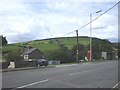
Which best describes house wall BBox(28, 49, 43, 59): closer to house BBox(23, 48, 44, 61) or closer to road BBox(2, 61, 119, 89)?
house BBox(23, 48, 44, 61)

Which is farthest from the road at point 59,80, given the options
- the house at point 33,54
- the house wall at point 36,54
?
the house wall at point 36,54

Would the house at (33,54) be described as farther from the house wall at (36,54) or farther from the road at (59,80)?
the road at (59,80)

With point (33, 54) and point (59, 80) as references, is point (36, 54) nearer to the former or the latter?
point (33, 54)

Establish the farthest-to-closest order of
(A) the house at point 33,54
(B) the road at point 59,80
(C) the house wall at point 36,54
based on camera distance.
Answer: (C) the house wall at point 36,54 < (A) the house at point 33,54 < (B) the road at point 59,80

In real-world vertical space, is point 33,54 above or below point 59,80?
above

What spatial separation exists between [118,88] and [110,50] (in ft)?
429

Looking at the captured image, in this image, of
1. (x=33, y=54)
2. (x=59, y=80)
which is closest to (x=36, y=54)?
(x=33, y=54)

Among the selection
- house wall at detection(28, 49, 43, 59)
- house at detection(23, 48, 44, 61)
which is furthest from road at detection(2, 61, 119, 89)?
house wall at detection(28, 49, 43, 59)

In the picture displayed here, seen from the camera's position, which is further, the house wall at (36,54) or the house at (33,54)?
the house wall at (36,54)

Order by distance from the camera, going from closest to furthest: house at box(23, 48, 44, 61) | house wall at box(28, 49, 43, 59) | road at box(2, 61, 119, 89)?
road at box(2, 61, 119, 89), house at box(23, 48, 44, 61), house wall at box(28, 49, 43, 59)

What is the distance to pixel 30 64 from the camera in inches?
2169

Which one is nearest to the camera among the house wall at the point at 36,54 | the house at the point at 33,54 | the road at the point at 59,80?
the road at the point at 59,80

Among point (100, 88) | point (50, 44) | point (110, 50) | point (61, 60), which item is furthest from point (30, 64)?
point (110, 50)

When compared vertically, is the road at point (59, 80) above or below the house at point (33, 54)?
below
